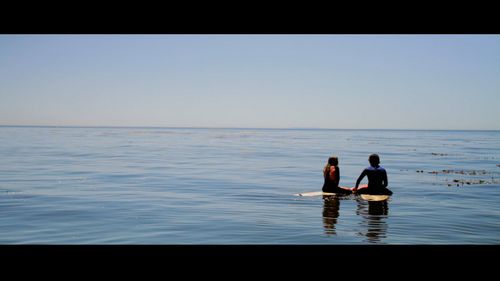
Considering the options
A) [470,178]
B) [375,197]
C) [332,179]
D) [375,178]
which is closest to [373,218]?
[375,178]

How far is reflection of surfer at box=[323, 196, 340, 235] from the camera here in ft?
31.5

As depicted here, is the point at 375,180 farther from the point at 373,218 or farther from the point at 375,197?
the point at 373,218

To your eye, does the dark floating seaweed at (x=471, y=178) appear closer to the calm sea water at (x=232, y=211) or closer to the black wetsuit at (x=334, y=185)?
the calm sea water at (x=232, y=211)

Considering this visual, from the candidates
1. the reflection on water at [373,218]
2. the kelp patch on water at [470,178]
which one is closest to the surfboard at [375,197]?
the reflection on water at [373,218]

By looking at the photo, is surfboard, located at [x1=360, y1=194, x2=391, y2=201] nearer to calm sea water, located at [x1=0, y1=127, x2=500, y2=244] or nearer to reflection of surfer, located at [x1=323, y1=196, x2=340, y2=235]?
calm sea water, located at [x1=0, y1=127, x2=500, y2=244]

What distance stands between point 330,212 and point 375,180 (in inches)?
78.3

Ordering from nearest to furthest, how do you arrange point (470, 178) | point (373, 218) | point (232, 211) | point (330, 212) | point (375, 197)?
1. point (373, 218)
2. point (330, 212)
3. point (232, 211)
4. point (375, 197)
5. point (470, 178)

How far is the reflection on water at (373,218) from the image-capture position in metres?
8.83

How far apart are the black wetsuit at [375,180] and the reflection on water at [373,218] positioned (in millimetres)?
337

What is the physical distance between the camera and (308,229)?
31.2ft

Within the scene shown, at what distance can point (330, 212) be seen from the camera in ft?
37.9
